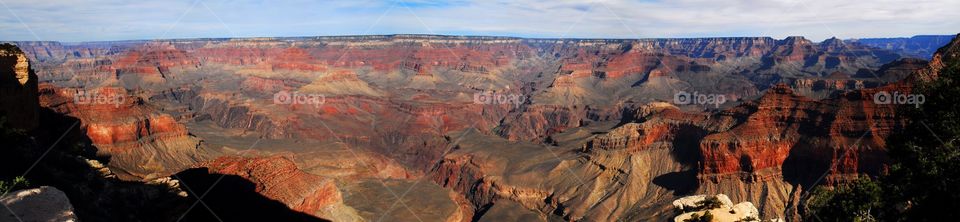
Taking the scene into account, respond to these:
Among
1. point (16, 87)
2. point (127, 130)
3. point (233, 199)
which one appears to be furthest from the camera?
point (127, 130)

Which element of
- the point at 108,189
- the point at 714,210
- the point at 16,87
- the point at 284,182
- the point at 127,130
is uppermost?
the point at 16,87

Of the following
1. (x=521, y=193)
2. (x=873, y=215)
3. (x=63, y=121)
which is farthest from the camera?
(x=521, y=193)

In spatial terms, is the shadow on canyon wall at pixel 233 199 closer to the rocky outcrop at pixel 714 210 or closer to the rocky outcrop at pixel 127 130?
the rocky outcrop at pixel 714 210

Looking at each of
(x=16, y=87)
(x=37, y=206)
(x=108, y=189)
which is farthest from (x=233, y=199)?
(x=37, y=206)

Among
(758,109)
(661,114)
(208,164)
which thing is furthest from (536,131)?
(208,164)

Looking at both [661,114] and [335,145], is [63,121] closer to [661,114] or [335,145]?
[335,145]

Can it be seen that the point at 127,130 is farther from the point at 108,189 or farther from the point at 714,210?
the point at 714,210

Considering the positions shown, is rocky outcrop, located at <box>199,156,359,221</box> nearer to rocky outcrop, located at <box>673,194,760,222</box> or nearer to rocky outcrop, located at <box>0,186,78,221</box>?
rocky outcrop, located at <box>0,186,78,221</box>
